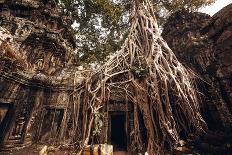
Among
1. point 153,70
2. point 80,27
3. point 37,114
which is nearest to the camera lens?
point 153,70

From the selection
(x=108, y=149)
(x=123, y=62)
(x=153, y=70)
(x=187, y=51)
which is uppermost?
(x=187, y=51)

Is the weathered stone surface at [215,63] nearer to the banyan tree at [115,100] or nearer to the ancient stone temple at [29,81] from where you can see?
the banyan tree at [115,100]

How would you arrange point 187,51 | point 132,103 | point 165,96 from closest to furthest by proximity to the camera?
1. point 165,96
2. point 132,103
3. point 187,51

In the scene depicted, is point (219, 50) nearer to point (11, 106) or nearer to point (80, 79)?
point (80, 79)

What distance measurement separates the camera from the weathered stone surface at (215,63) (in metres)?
4.59

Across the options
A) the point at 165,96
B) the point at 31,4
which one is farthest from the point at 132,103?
the point at 31,4

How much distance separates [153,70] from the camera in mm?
5457

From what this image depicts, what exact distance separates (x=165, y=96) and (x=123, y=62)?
1.83 meters

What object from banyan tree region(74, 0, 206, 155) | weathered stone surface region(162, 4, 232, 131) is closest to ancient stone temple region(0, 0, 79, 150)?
banyan tree region(74, 0, 206, 155)

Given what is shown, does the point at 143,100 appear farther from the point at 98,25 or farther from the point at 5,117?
the point at 98,25

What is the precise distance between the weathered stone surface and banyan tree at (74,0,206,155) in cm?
35

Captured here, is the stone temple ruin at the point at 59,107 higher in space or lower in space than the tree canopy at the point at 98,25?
lower

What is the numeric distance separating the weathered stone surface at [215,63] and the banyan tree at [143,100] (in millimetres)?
347

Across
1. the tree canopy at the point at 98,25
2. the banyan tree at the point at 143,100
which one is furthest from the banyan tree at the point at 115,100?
the tree canopy at the point at 98,25
